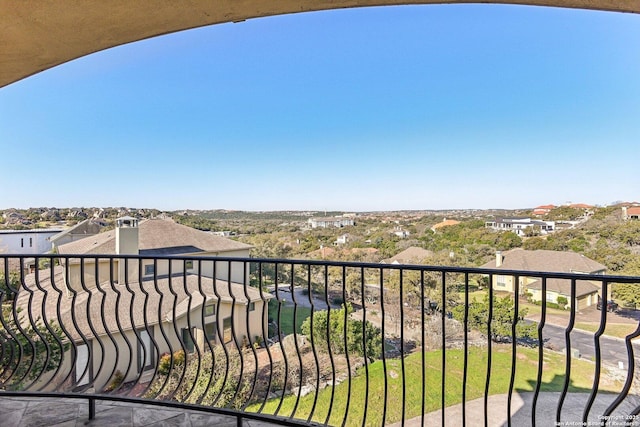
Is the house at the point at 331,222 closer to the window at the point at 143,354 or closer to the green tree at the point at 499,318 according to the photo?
the green tree at the point at 499,318

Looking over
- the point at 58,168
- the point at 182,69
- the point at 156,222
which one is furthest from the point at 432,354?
the point at 58,168

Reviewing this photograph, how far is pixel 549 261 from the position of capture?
5.55 metres

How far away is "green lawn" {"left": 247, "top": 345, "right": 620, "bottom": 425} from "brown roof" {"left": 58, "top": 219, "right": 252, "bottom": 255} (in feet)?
14.3

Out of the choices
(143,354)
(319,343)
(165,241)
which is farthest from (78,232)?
(143,354)

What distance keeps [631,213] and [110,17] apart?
793 centimetres

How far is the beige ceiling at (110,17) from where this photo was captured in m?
1.56

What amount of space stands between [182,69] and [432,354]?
34.3ft

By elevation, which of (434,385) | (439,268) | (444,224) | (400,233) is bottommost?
(434,385)

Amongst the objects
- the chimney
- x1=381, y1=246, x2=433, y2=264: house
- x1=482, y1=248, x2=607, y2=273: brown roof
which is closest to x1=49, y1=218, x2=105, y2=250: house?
the chimney

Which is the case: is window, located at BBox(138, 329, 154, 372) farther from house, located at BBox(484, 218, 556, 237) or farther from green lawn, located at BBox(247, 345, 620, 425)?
house, located at BBox(484, 218, 556, 237)

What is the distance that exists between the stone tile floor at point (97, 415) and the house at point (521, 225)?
7.02m

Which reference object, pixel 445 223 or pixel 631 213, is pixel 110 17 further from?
pixel 631 213

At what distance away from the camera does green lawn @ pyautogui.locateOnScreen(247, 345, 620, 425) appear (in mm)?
4711

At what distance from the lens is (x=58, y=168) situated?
1087cm
